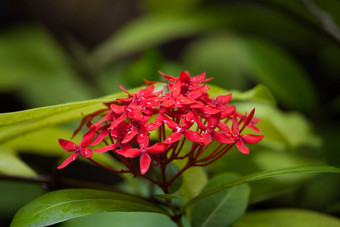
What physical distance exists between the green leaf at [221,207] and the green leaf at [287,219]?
12 centimetres

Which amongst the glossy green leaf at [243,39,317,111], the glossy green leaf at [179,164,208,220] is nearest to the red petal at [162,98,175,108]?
the glossy green leaf at [179,164,208,220]

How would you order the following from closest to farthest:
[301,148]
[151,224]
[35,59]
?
1. [151,224]
2. [301,148]
3. [35,59]

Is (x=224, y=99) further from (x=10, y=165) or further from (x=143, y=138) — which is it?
(x=10, y=165)

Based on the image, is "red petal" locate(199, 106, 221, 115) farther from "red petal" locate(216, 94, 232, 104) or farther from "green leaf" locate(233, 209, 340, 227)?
"green leaf" locate(233, 209, 340, 227)

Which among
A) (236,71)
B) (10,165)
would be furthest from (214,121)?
(236,71)

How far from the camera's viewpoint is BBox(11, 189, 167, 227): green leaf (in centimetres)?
47

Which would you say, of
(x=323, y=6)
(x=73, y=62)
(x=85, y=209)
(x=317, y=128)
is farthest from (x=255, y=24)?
(x=85, y=209)

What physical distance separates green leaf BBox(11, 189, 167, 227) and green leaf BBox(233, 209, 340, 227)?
0.26m

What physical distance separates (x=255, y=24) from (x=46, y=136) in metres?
0.91

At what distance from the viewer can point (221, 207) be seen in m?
0.60

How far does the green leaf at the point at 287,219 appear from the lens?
2.18 feet

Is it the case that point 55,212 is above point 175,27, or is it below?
below

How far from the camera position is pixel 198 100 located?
0.50 meters

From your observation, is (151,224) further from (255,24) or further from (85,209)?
(255,24)
